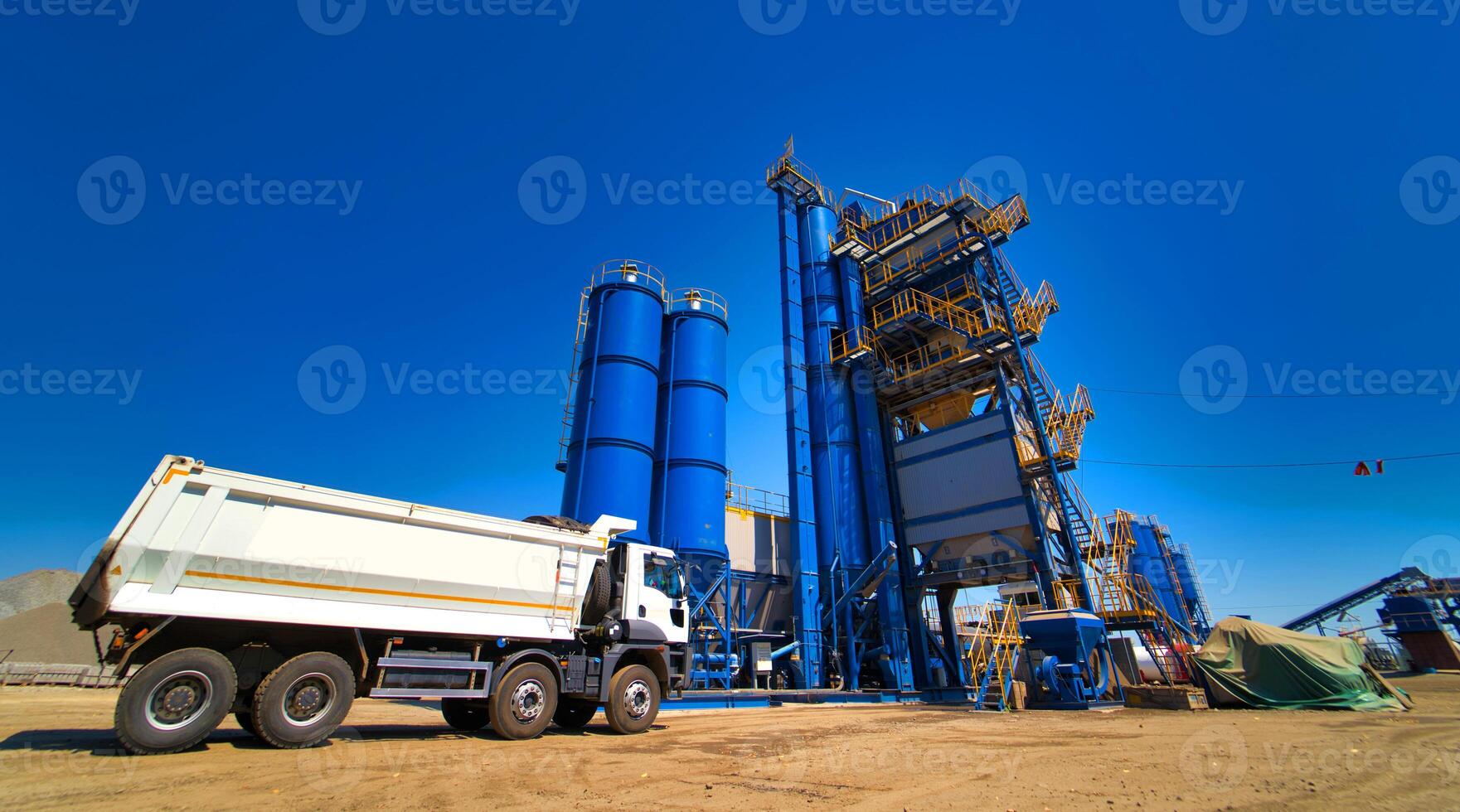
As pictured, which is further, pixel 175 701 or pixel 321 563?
pixel 321 563

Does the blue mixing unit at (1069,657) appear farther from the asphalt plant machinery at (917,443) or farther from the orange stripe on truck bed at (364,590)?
the orange stripe on truck bed at (364,590)

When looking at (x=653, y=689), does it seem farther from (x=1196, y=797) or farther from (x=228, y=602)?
(x=1196, y=797)

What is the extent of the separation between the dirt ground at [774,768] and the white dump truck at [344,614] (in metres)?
0.58

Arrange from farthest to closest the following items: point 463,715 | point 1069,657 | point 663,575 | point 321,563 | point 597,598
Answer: point 1069,657 < point 663,575 < point 463,715 < point 597,598 < point 321,563

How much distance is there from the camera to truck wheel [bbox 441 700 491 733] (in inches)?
408

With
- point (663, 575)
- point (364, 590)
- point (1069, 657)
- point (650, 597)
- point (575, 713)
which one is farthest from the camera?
point (1069, 657)

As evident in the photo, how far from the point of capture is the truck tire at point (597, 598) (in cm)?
1044

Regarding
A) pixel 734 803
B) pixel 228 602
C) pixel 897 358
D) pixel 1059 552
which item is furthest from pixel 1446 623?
pixel 228 602

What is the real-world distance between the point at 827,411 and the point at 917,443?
147 inches

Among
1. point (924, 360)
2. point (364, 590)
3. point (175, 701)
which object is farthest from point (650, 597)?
point (924, 360)

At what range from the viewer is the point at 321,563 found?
7.93 meters

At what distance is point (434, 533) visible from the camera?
902 cm

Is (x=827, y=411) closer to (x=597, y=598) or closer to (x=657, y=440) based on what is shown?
(x=657, y=440)

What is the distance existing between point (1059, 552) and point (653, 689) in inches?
588
